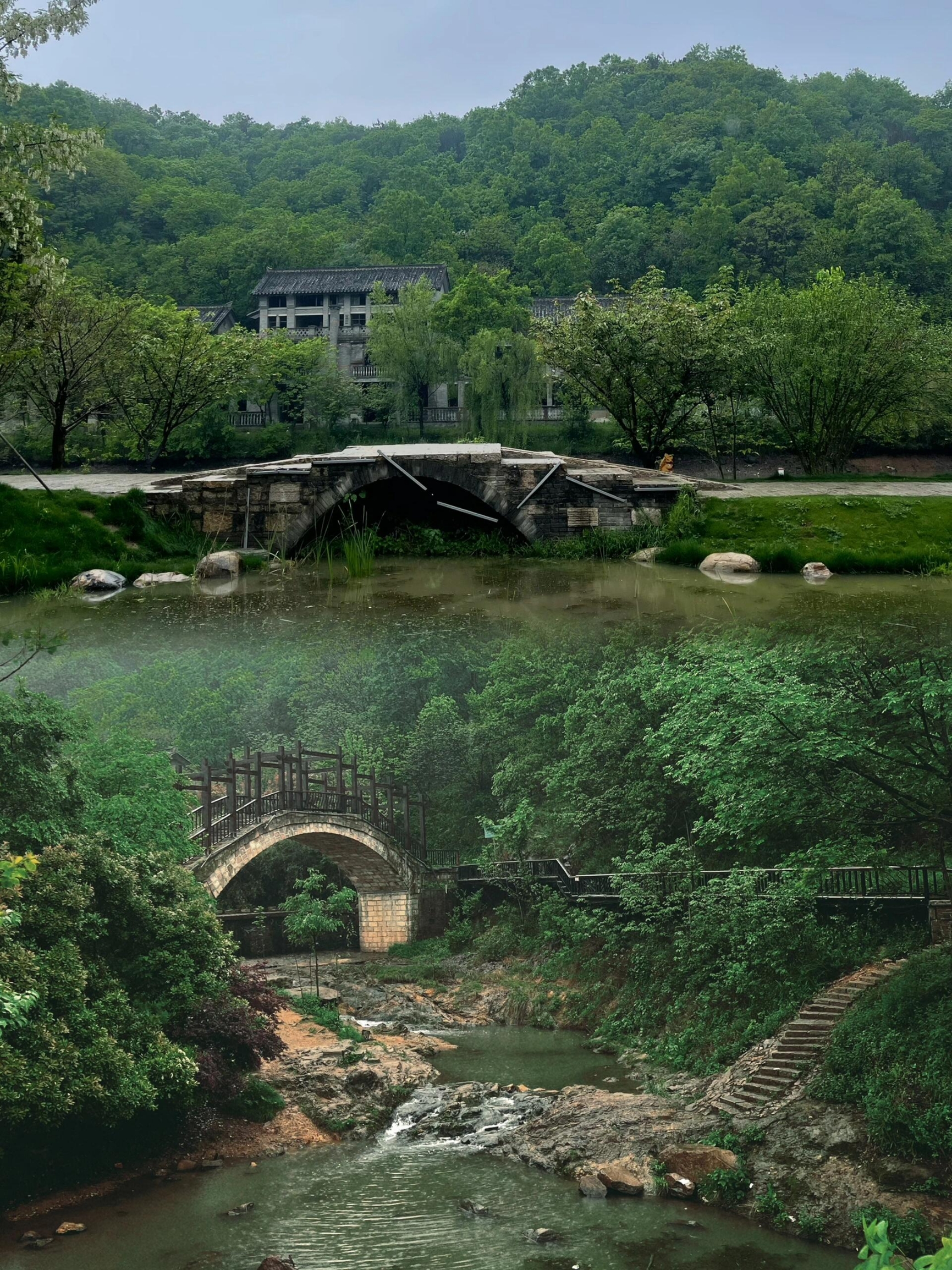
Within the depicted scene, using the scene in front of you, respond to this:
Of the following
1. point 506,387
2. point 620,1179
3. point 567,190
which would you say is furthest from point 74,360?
point 567,190

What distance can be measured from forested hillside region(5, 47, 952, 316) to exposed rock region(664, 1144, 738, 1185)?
4695 cm

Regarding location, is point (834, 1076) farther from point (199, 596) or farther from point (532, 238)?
point (532, 238)

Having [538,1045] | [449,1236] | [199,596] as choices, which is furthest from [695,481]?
[449,1236]

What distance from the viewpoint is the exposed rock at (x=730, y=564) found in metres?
16.4

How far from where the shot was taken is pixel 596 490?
19141 millimetres

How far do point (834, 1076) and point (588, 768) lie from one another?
3222mm

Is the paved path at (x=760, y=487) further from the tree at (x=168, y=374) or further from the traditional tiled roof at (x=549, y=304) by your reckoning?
the traditional tiled roof at (x=549, y=304)

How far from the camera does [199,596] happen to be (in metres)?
14.2

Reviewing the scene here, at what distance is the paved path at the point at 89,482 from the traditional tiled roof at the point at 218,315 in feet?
121

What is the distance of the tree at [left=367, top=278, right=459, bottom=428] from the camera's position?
4997cm

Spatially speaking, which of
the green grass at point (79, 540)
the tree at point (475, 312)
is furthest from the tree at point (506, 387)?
the green grass at point (79, 540)

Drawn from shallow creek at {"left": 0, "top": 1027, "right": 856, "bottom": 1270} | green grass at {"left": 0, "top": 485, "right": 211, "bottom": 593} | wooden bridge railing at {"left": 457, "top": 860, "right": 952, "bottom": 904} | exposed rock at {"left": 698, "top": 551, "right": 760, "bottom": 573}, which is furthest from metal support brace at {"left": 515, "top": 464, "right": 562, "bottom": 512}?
shallow creek at {"left": 0, "top": 1027, "right": 856, "bottom": 1270}

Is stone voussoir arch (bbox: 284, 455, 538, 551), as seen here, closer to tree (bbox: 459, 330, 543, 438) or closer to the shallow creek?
the shallow creek

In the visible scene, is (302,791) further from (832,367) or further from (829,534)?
(832,367)
